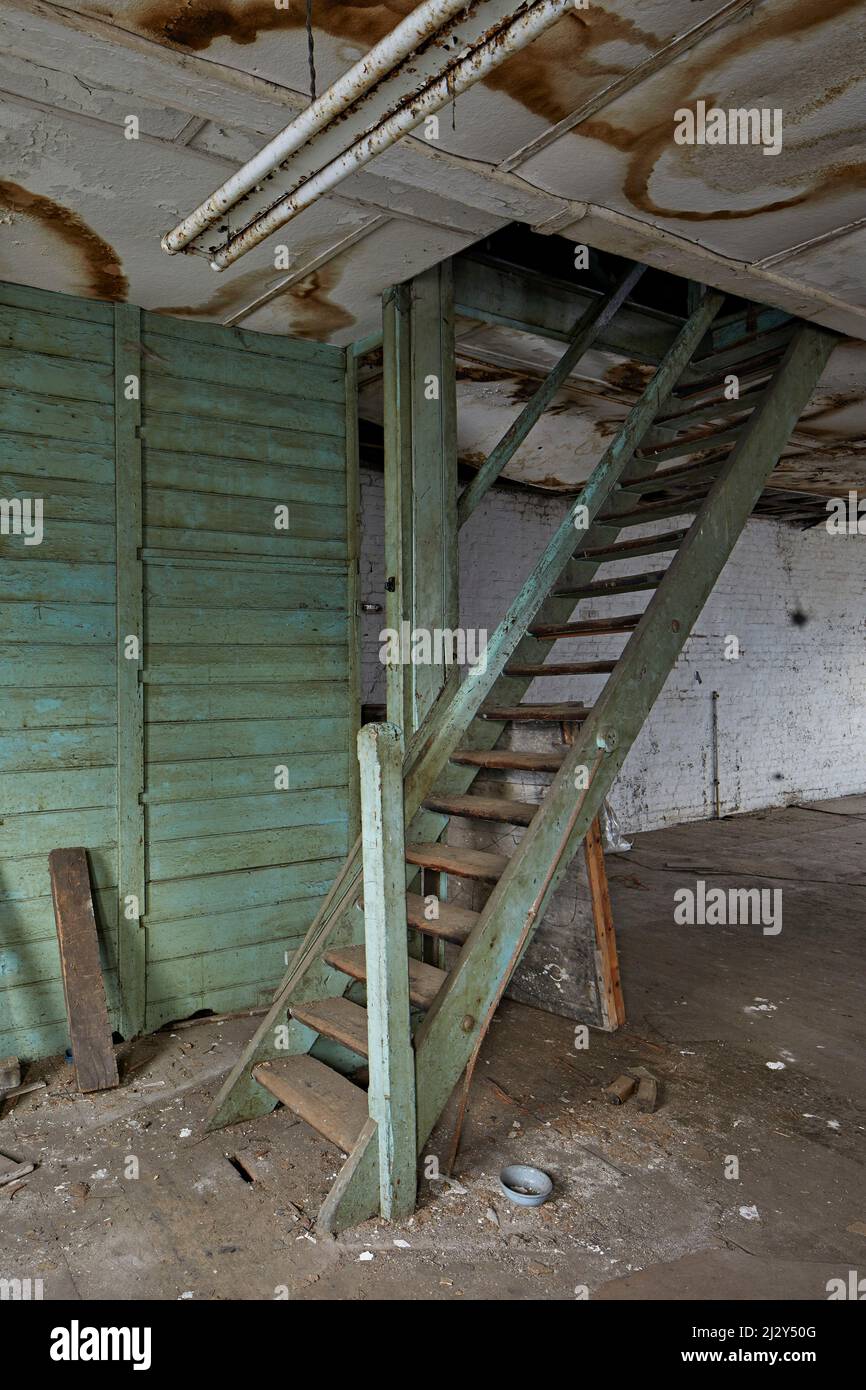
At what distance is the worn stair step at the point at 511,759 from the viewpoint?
3.01 metres

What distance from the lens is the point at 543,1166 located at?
2555 mm

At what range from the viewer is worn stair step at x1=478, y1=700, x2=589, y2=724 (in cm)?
316

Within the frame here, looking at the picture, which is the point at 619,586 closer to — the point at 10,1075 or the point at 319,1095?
the point at 319,1095

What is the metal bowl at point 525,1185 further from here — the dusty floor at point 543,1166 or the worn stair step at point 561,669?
the worn stair step at point 561,669

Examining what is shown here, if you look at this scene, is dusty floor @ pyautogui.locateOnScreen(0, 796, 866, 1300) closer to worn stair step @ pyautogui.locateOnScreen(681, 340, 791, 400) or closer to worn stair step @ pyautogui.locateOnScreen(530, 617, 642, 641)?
worn stair step @ pyautogui.locateOnScreen(530, 617, 642, 641)

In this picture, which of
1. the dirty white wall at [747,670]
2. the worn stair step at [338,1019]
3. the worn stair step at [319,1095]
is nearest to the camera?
the worn stair step at [319,1095]

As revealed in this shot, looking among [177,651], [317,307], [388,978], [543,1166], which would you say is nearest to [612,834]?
[177,651]

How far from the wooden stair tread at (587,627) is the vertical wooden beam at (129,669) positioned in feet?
5.58

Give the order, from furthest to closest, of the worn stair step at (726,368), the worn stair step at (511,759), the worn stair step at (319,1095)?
the worn stair step at (726,368) < the worn stair step at (511,759) < the worn stair step at (319,1095)

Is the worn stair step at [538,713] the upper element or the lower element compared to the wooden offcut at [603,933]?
upper

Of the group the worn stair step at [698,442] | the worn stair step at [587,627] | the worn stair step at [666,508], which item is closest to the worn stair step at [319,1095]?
the worn stair step at [587,627]

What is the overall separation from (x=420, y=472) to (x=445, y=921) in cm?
190
